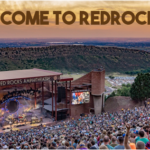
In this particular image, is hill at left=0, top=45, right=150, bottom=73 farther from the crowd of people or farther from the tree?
the crowd of people

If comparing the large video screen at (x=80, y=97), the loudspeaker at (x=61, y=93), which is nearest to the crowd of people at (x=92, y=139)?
the loudspeaker at (x=61, y=93)

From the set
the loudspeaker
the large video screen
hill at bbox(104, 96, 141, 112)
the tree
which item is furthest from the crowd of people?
the tree

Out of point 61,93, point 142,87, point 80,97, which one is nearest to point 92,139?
point 61,93

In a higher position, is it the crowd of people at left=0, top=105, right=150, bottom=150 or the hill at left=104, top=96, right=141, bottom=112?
the crowd of people at left=0, top=105, right=150, bottom=150

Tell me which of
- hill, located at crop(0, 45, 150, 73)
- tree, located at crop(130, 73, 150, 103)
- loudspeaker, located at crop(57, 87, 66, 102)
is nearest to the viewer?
loudspeaker, located at crop(57, 87, 66, 102)

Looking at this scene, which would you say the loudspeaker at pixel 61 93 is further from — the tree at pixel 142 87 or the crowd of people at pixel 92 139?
the tree at pixel 142 87

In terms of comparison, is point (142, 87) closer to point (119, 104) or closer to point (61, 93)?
point (119, 104)

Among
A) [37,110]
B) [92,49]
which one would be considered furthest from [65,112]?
[92,49]
